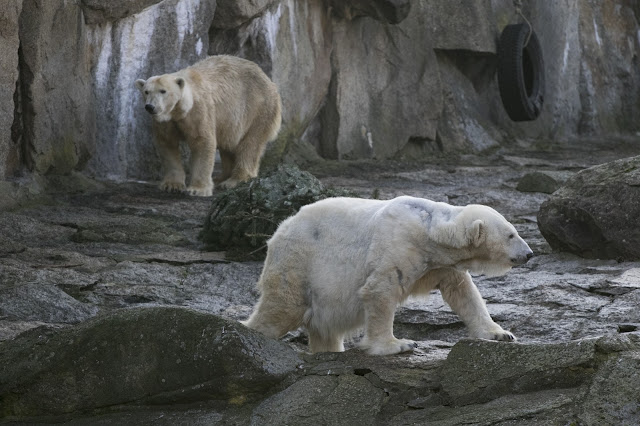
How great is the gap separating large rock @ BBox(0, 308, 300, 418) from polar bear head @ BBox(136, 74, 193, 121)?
5.18 meters

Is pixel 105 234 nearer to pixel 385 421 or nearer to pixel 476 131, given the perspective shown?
pixel 385 421

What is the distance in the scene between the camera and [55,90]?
27.2 ft

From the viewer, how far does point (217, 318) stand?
3545 millimetres

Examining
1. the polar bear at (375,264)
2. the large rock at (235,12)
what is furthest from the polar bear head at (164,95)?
the polar bear at (375,264)

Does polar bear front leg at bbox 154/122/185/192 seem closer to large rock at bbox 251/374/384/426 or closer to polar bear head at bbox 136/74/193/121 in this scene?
polar bear head at bbox 136/74/193/121

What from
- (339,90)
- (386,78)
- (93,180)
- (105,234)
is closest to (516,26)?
(386,78)

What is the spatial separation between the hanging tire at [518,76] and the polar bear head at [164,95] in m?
6.51

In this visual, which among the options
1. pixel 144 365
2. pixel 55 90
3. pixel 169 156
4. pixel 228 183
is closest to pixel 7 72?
pixel 55 90

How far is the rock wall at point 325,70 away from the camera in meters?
8.20

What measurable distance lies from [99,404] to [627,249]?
3.32 metres

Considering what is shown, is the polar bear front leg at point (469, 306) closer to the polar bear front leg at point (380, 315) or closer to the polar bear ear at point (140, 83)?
the polar bear front leg at point (380, 315)

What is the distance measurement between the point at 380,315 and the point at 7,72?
16.0 feet

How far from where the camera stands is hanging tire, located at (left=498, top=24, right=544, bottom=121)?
14070mm

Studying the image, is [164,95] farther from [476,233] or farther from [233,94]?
[476,233]
